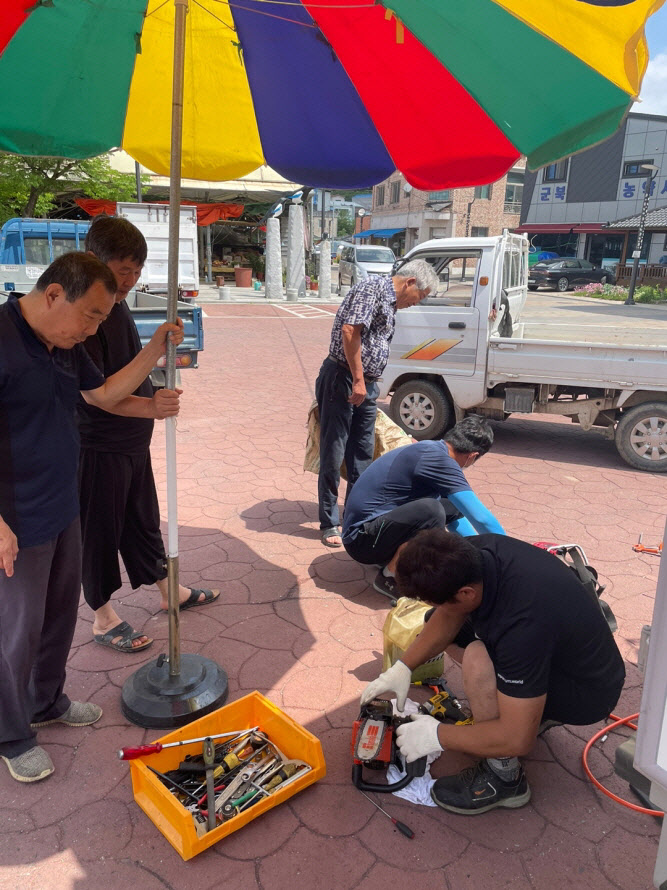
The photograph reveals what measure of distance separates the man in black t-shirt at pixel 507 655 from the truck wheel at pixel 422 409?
4439mm

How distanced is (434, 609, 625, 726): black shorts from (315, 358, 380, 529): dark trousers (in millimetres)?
2279

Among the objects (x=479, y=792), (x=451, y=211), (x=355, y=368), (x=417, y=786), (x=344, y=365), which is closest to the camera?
(x=479, y=792)

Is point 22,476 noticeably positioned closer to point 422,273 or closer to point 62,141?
point 62,141

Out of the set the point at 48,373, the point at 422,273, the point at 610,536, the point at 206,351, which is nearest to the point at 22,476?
the point at 48,373

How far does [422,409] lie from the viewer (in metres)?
7.00

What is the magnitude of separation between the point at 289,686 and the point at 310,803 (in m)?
0.67

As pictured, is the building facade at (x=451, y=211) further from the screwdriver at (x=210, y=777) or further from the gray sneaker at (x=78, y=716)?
the screwdriver at (x=210, y=777)

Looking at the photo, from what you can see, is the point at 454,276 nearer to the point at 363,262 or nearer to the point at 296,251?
the point at 296,251

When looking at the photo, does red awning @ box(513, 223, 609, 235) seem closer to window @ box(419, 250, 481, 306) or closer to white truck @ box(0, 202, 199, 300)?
white truck @ box(0, 202, 199, 300)

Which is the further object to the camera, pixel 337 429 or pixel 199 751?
pixel 337 429

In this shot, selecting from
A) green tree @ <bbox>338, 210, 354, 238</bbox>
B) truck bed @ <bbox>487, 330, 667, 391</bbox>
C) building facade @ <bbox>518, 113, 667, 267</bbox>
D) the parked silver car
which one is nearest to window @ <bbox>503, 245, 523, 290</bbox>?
truck bed @ <bbox>487, 330, 667, 391</bbox>

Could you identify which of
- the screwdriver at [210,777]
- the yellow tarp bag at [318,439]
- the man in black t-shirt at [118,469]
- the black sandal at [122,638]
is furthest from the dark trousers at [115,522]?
the yellow tarp bag at [318,439]

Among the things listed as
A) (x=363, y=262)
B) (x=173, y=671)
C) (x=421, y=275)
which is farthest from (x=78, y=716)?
(x=363, y=262)

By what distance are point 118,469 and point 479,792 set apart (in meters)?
2.02
